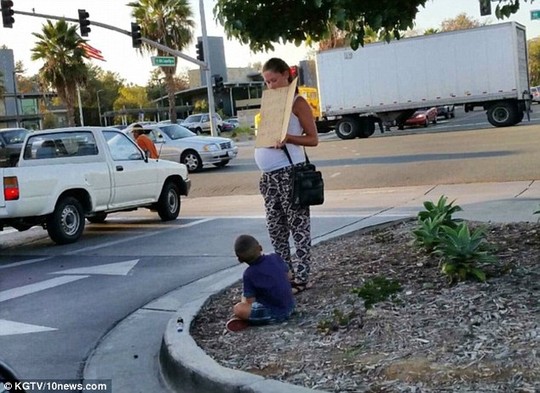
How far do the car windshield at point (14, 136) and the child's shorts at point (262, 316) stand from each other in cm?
2453

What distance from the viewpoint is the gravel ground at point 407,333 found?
4.01 metres

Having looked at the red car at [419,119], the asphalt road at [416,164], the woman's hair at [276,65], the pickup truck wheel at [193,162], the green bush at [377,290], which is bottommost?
the green bush at [377,290]

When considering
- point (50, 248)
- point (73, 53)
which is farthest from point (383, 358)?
point (73, 53)

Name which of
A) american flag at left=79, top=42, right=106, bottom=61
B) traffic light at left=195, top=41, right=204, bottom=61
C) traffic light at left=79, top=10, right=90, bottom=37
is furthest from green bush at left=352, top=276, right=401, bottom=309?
american flag at left=79, top=42, right=106, bottom=61

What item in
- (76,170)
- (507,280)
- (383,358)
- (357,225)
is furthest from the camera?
(76,170)

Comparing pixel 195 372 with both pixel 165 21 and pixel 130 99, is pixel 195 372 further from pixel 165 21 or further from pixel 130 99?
pixel 130 99

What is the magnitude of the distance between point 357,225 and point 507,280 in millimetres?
5154

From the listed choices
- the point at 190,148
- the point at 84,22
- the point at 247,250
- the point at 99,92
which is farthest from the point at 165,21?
the point at 99,92

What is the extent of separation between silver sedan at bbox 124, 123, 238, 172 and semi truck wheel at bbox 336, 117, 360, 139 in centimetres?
999

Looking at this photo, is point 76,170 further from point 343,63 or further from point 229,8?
point 343,63

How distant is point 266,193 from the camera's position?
6.20 m

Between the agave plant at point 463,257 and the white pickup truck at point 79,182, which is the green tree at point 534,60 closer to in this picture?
the white pickup truck at point 79,182

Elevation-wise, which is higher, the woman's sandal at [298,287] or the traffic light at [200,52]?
the traffic light at [200,52]

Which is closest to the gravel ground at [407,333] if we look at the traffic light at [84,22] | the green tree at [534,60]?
the traffic light at [84,22]
